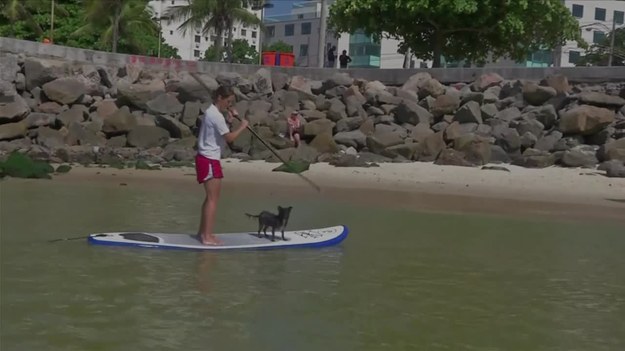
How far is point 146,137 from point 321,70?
8942 mm

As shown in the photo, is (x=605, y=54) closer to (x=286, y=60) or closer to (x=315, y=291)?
(x=286, y=60)

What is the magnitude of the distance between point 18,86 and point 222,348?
23.1 m

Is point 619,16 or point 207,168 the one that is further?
point 619,16

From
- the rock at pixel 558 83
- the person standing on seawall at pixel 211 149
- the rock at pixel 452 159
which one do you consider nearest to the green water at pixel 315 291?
the person standing on seawall at pixel 211 149

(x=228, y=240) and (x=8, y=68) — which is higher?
(x=8, y=68)

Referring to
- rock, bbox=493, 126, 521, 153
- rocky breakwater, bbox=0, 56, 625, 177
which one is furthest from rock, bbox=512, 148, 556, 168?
rock, bbox=493, 126, 521, 153

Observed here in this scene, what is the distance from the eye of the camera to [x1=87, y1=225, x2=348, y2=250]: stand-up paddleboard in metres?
9.02

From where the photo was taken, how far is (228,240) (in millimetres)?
9539

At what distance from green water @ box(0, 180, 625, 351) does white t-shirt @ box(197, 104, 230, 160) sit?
109 centimetres

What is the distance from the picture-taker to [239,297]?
687 centimetres

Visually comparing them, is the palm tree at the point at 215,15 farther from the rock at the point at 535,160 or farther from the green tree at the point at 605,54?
the rock at the point at 535,160

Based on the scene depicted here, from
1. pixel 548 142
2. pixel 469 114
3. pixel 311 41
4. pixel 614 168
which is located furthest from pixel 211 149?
pixel 311 41

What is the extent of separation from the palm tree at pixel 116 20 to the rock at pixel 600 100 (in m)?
24.8

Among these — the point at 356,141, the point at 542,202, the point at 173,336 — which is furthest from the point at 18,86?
the point at 173,336
